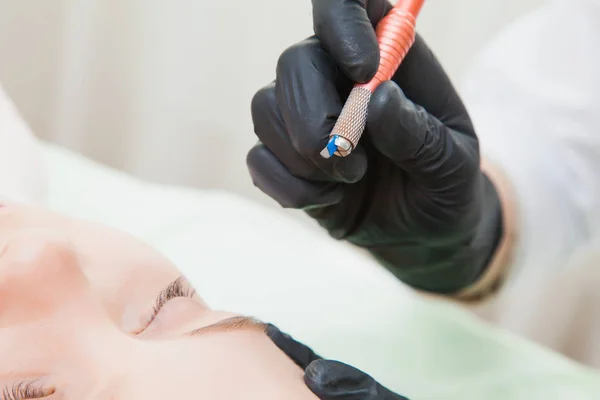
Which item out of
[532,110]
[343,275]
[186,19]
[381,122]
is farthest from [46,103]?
[381,122]

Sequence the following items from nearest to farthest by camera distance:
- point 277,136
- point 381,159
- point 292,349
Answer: point 292,349 < point 277,136 < point 381,159

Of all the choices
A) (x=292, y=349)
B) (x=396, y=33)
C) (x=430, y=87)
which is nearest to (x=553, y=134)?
(x=430, y=87)

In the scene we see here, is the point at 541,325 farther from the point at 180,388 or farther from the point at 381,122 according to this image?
the point at 180,388

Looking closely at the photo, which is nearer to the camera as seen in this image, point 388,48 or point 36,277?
point 36,277

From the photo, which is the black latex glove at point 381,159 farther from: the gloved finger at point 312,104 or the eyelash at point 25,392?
the eyelash at point 25,392

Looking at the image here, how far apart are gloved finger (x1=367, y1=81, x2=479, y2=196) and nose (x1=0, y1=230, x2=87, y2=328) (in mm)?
277

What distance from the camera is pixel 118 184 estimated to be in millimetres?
1132

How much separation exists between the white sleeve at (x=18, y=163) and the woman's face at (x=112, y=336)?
26 cm

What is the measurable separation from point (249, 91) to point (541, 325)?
78 centimetres

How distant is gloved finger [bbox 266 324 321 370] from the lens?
53 cm

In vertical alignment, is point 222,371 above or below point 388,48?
below

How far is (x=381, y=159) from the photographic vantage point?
764mm

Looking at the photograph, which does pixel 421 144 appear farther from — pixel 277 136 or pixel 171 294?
pixel 171 294

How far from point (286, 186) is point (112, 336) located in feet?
0.84
